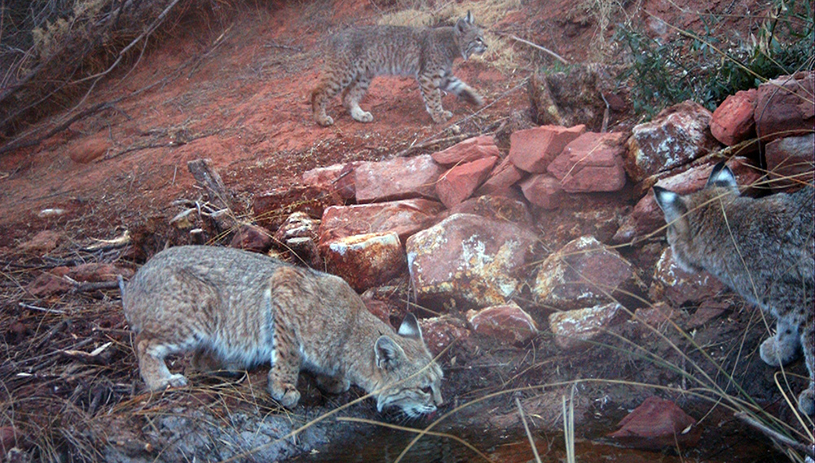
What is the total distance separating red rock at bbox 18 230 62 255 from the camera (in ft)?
27.9

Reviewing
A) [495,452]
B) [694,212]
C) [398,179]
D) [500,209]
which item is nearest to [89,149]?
[398,179]

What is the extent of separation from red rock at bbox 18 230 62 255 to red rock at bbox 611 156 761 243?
6807 millimetres

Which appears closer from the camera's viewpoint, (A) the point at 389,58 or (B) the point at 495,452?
(B) the point at 495,452

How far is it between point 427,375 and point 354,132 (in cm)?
640

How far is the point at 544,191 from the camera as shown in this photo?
21.2 ft

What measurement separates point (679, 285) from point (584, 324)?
81cm

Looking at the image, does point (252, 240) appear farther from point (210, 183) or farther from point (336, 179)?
point (336, 179)

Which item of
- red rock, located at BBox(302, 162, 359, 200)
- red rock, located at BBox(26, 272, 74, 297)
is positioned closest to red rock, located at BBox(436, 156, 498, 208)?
red rock, located at BBox(302, 162, 359, 200)

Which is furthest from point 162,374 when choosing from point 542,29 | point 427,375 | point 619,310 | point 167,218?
point 542,29

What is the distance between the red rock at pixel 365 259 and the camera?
6.41 m

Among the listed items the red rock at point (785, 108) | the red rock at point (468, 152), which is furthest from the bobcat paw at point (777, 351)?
the red rock at point (468, 152)

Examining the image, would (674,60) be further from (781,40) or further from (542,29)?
(542,29)

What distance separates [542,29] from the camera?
1212 cm

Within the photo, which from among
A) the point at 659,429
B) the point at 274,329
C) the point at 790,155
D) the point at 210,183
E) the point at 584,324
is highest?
the point at 790,155
